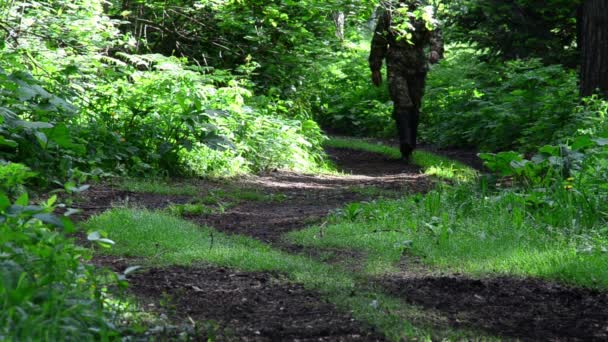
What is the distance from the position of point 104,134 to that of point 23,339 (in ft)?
24.9

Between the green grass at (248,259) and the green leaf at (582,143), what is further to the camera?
the green leaf at (582,143)

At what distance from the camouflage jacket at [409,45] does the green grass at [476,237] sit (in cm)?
649

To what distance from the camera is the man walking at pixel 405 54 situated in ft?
46.0

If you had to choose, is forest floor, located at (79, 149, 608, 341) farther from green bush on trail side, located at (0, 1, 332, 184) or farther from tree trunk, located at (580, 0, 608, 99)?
tree trunk, located at (580, 0, 608, 99)

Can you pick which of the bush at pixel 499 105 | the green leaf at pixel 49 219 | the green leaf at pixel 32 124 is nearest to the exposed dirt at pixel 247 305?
the green leaf at pixel 49 219

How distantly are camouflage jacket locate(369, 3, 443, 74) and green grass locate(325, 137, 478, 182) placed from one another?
1764mm

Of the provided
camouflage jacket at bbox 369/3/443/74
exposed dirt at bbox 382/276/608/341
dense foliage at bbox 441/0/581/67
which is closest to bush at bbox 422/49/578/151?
dense foliage at bbox 441/0/581/67

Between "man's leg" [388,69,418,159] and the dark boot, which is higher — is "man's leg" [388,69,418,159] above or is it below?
above

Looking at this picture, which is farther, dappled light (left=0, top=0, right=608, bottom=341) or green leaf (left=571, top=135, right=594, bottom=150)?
green leaf (left=571, top=135, right=594, bottom=150)

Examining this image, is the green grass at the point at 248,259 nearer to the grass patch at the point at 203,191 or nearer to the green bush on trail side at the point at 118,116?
the green bush on trail side at the point at 118,116

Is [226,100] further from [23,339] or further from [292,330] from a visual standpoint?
[23,339]

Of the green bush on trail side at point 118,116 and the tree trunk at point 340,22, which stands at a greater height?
the tree trunk at point 340,22

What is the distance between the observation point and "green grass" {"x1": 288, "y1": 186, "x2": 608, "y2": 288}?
5305mm

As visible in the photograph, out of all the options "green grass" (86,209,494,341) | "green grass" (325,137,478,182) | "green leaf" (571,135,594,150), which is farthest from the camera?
"green grass" (325,137,478,182)
